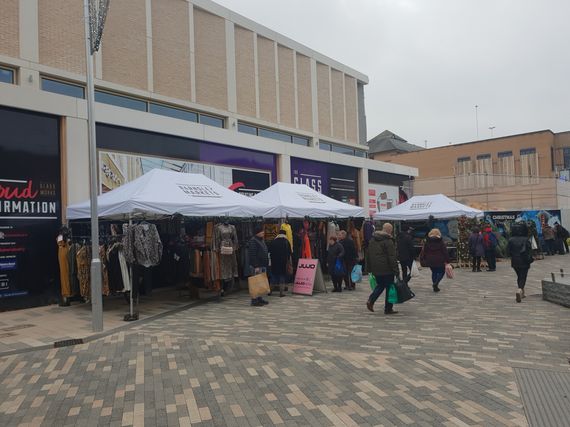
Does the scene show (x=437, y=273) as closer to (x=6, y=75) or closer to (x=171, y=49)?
(x=6, y=75)

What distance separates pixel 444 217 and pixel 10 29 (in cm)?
1446

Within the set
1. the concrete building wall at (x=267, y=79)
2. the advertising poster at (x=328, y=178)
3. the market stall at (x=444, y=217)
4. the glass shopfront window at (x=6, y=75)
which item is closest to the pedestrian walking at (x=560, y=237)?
the market stall at (x=444, y=217)

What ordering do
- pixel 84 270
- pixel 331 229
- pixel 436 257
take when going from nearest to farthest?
1. pixel 84 270
2. pixel 436 257
3. pixel 331 229

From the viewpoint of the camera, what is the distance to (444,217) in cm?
1616

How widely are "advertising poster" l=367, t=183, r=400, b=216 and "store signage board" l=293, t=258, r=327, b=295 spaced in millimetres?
12232

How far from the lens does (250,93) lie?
19.6m

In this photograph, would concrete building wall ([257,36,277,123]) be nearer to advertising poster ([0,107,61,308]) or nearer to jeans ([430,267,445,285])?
advertising poster ([0,107,61,308])

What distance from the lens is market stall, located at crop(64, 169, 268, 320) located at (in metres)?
8.20

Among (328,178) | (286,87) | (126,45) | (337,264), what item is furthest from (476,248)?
(126,45)

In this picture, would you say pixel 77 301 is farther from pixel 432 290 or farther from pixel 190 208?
pixel 432 290

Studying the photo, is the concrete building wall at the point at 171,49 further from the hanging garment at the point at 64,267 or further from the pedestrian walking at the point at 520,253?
the pedestrian walking at the point at 520,253

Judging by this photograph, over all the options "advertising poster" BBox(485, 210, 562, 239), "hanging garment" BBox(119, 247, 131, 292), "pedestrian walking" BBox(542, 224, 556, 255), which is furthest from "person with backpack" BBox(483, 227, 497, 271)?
"hanging garment" BBox(119, 247, 131, 292)

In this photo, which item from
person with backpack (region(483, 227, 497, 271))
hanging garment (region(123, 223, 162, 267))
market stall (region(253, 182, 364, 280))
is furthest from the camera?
person with backpack (region(483, 227, 497, 271))

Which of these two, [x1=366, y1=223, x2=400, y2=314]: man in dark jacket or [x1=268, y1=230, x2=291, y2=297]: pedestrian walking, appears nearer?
[x1=366, y1=223, x2=400, y2=314]: man in dark jacket
